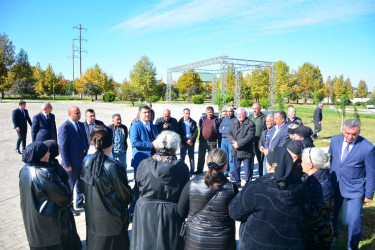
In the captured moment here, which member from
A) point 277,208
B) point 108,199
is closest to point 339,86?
point 277,208

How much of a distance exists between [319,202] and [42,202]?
2829 mm

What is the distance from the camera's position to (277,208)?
6.47ft

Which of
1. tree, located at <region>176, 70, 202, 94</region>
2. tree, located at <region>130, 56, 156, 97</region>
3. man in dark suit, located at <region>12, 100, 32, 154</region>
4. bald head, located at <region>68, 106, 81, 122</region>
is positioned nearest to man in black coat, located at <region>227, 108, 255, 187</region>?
bald head, located at <region>68, 106, 81, 122</region>

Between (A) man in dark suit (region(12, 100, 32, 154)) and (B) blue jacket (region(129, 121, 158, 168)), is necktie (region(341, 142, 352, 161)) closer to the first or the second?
(B) blue jacket (region(129, 121, 158, 168))

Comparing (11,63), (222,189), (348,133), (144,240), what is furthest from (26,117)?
(11,63)

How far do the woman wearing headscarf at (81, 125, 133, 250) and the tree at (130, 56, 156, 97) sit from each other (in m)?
45.0

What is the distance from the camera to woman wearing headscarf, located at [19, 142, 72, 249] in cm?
254

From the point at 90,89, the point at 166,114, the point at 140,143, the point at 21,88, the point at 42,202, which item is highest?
the point at 90,89

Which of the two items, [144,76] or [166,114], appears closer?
[166,114]

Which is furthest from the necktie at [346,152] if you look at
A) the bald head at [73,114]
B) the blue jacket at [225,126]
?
the bald head at [73,114]

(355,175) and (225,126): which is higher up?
(225,126)

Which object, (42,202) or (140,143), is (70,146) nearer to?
(140,143)

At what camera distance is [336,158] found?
12.1ft

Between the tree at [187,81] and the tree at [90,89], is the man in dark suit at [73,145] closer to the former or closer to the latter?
the tree at [90,89]
